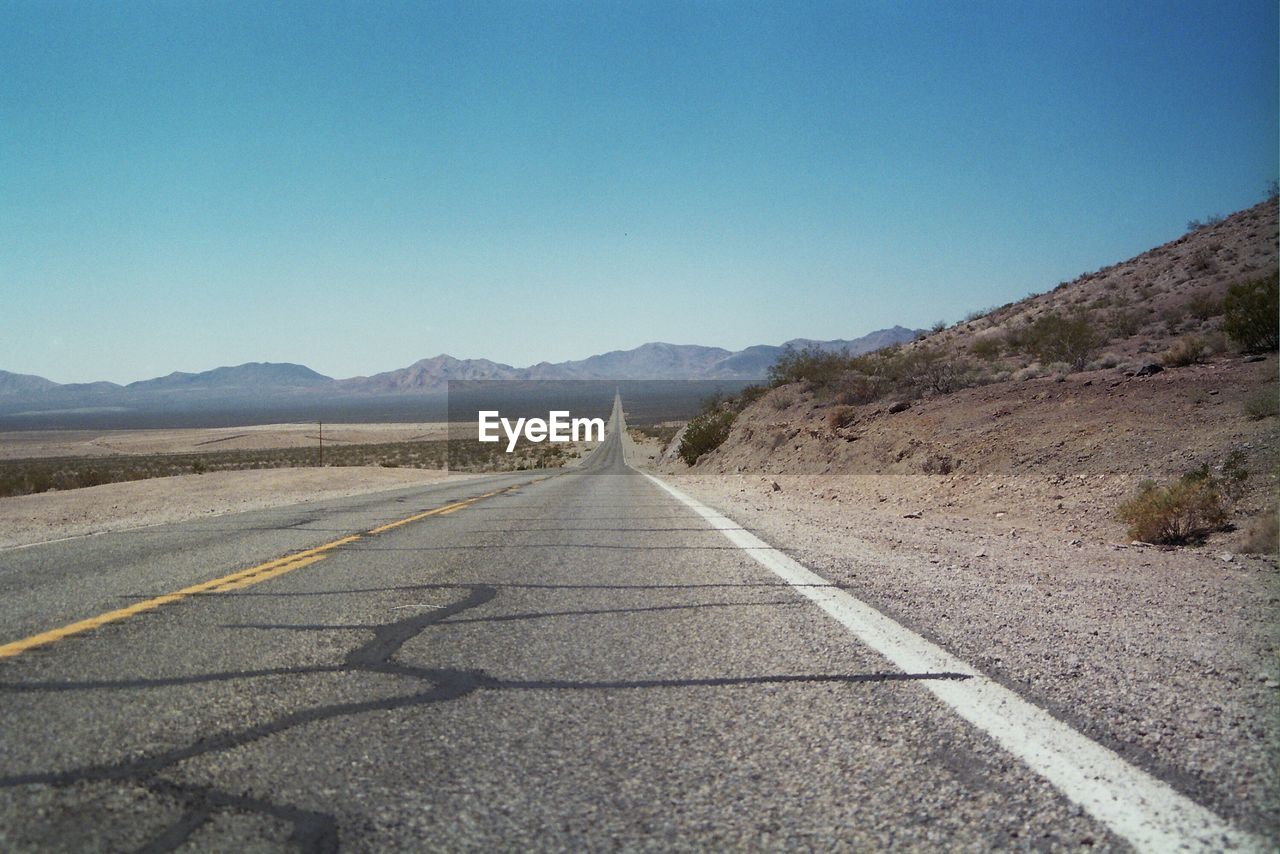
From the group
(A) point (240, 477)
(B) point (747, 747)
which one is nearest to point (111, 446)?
(A) point (240, 477)

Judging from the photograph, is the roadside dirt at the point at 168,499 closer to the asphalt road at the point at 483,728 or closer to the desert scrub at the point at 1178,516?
the asphalt road at the point at 483,728

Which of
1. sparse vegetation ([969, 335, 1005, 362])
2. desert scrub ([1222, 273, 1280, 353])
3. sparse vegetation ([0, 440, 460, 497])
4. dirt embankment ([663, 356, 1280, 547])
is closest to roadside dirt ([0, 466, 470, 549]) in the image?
sparse vegetation ([0, 440, 460, 497])

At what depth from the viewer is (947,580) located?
22.5 ft

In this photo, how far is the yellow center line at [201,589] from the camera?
5037 mm

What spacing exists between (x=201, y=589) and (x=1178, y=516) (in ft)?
31.2

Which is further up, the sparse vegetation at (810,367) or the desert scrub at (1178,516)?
the sparse vegetation at (810,367)

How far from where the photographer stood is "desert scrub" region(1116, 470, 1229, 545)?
8906mm

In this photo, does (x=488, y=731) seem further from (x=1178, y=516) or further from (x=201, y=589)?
(x=1178, y=516)

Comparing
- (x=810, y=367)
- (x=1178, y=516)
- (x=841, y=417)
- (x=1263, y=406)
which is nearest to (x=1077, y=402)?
(x=1263, y=406)

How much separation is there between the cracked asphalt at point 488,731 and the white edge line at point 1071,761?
90mm

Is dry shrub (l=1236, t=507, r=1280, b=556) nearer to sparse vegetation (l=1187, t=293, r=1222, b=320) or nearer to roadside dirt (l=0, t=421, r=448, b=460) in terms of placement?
sparse vegetation (l=1187, t=293, r=1222, b=320)

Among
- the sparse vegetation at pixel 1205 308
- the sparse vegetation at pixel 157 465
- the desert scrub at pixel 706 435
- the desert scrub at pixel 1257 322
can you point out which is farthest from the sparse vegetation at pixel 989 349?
the sparse vegetation at pixel 157 465

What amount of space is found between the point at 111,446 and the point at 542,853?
123683mm

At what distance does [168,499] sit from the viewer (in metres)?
23.7
